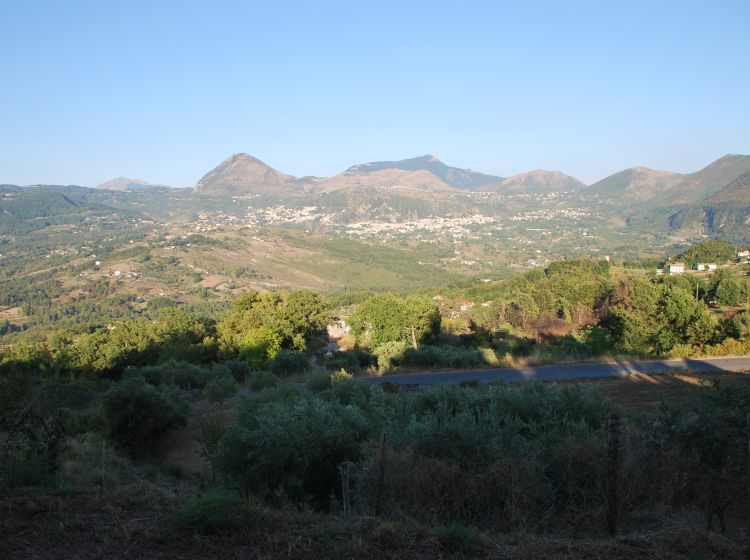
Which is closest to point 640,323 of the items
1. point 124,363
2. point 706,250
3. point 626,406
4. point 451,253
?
point 626,406

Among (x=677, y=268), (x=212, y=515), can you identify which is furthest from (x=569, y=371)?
(x=677, y=268)

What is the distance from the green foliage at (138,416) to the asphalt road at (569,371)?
7.59 m

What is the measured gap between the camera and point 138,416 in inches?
522

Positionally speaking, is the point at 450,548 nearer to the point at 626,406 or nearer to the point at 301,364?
the point at 626,406

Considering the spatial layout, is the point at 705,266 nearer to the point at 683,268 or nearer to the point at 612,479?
the point at 683,268

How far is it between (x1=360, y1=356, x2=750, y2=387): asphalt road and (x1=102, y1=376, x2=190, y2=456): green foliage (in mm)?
7591

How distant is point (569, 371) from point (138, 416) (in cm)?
1377

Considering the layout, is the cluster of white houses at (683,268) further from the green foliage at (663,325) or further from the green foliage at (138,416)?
the green foliage at (138,416)

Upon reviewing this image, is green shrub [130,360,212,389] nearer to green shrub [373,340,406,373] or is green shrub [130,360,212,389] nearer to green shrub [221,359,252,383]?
green shrub [221,359,252,383]

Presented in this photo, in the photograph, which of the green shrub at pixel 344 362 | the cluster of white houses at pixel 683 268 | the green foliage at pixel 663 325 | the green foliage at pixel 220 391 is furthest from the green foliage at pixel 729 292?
the green foliage at pixel 220 391

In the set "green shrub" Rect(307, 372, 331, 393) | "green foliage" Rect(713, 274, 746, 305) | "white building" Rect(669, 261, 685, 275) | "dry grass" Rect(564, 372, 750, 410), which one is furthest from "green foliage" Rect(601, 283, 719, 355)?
"white building" Rect(669, 261, 685, 275)

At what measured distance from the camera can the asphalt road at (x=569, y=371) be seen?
1802 cm

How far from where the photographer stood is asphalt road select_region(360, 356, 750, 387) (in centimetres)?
1802

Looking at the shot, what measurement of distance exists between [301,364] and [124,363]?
18.3 m
